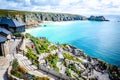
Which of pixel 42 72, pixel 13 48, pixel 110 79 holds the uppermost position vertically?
pixel 13 48

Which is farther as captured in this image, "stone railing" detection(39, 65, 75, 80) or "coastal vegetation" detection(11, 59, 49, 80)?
"stone railing" detection(39, 65, 75, 80)

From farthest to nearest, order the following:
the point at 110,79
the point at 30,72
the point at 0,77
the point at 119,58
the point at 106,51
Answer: the point at 106,51 < the point at 119,58 < the point at 110,79 < the point at 30,72 < the point at 0,77

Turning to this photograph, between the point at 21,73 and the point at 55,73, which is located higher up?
the point at 21,73

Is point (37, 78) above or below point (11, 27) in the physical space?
below

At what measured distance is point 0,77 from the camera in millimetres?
21250

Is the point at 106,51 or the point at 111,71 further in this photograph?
the point at 106,51

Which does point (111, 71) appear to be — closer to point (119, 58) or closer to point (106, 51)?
point (119, 58)

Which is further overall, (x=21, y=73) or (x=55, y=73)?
(x=55, y=73)

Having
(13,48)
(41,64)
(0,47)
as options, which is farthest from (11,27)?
(41,64)

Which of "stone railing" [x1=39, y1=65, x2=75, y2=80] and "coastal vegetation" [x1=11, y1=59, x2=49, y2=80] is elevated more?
"coastal vegetation" [x1=11, y1=59, x2=49, y2=80]

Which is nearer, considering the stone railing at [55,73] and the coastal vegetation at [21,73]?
the coastal vegetation at [21,73]

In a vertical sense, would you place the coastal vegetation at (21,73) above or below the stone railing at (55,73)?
above

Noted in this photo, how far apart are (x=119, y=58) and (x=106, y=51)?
28.0 feet

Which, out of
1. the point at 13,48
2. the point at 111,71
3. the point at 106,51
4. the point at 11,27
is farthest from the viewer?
the point at 106,51
